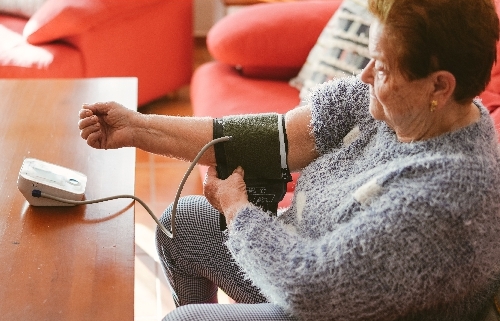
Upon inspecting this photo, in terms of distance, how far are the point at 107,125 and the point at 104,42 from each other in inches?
50.8

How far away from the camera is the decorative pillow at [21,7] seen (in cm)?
260

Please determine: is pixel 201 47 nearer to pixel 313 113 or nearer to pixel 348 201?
pixel 313 113

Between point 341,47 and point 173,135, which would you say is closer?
point 173,135

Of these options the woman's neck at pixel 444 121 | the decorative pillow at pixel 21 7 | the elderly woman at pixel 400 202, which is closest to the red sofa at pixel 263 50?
the decorative pillow at pixel 21 7

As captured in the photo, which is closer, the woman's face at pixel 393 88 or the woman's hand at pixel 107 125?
the woman's face at pixel 393 88

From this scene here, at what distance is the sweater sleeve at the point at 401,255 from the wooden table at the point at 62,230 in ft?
0.87

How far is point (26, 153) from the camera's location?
54.5 inches

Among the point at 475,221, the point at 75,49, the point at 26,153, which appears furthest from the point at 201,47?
the point at 475,221

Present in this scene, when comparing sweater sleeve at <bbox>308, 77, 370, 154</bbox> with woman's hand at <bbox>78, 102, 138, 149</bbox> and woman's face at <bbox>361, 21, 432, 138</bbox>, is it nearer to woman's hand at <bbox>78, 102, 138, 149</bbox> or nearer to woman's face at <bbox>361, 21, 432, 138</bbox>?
woman's face at <bbox>361, 21, 432, 138</bbox>

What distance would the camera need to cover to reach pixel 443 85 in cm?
104

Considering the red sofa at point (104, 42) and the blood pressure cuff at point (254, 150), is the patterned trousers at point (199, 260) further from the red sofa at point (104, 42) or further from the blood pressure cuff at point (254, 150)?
the red sofa at point (104, 42)

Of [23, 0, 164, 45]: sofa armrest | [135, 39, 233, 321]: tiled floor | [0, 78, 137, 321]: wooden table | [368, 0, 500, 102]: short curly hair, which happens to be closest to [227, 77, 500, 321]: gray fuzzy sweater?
[368, 0, 500, 102]: short curly hair

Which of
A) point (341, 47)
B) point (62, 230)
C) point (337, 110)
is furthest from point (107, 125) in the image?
point (341, 47)

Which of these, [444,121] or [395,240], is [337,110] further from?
[395,240]
